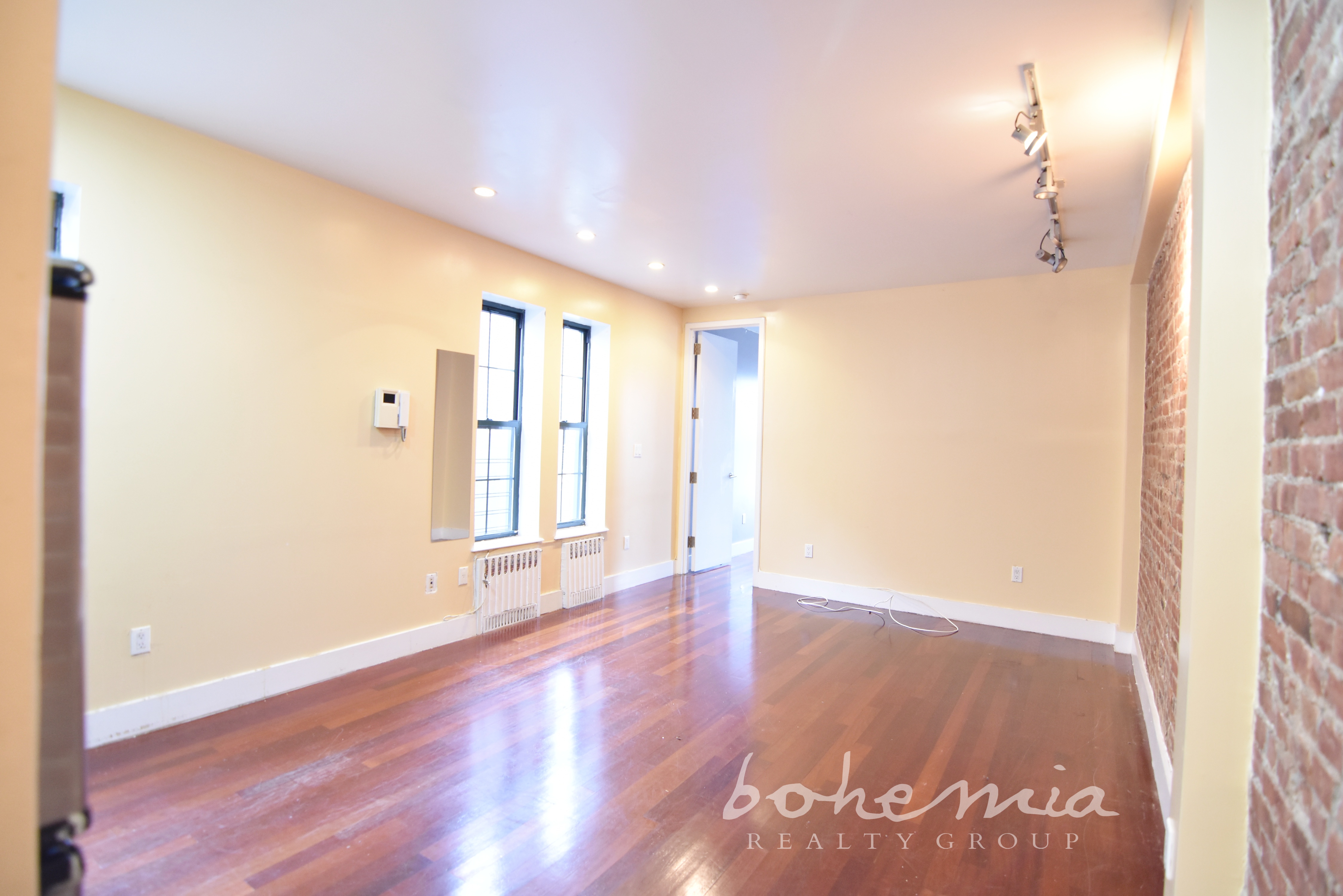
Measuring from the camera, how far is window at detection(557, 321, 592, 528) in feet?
17.1

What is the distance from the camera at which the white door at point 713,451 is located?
20.5 feet

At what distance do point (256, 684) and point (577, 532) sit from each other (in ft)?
7.88

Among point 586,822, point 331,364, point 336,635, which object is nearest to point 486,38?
point 331,364

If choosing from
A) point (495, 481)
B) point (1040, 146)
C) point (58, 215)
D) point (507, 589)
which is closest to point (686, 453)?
point (495, 481)

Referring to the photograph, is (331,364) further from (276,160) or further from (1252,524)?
(1252,524)

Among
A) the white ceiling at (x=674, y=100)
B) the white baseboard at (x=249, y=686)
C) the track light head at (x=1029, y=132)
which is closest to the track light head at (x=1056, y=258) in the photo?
the white ceiling at (x=674, y=100)

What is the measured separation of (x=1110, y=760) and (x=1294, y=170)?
8.38 feet

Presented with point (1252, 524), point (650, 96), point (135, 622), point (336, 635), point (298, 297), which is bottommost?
point (336, 635)

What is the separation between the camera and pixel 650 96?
7.89 ft

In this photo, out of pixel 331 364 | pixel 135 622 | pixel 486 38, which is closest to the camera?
pixel 486 38

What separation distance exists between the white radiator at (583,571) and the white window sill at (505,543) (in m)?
0.34

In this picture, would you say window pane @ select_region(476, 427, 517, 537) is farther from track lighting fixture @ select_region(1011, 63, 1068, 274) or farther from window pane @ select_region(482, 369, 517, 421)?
track lighting fixture @ select_region(1011, 63, 1068, 274)

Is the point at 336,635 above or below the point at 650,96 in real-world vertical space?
below

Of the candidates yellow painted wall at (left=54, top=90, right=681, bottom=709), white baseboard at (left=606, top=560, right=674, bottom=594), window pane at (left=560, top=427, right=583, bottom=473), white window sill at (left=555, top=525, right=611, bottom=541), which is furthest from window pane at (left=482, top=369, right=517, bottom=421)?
white baseboard at (left=606, top=560, right=674, bottom=594)
